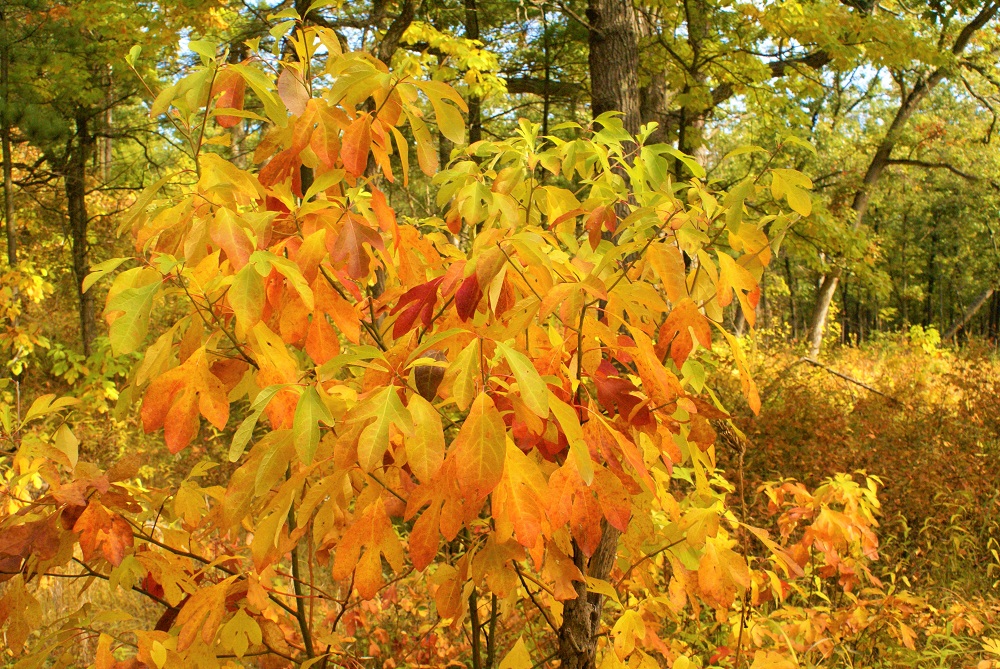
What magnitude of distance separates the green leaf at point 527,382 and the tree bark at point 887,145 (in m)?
9.83

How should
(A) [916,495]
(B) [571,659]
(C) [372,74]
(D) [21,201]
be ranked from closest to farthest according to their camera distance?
(C) [372,74] → (B) [571,659] → (A) [916,495] → (D) [21,201]

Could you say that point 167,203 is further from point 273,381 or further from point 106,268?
point 273,381

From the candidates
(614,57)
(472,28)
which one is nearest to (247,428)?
(614,57)

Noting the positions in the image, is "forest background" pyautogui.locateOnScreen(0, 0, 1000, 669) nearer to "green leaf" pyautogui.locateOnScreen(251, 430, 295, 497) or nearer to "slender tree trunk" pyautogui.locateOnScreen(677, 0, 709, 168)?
"green leaf" pyautogui.locateOnScreen(251, 430, 295, 497)

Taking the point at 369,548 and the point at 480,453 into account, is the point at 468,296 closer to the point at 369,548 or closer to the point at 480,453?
the point at 480,453

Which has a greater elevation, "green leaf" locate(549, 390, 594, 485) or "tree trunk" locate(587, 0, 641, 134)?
"tree trunk" locate(587, 0, 641, 134)

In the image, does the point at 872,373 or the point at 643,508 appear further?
the point at 872,373

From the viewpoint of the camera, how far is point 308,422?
884mm

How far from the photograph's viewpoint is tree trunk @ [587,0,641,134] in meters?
3.65

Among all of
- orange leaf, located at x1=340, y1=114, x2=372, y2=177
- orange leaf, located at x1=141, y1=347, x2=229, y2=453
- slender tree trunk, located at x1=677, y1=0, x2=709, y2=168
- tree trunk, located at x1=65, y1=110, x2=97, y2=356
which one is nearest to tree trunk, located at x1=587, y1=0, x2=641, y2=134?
slender tree trunk, located at x1=677, y1=0, x2=709, y2=168

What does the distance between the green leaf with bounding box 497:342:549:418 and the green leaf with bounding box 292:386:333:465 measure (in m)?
0.26

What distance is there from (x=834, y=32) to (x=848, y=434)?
142 inches

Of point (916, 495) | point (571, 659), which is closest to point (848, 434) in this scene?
point (916, 495)

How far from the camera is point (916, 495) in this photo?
465 cm
